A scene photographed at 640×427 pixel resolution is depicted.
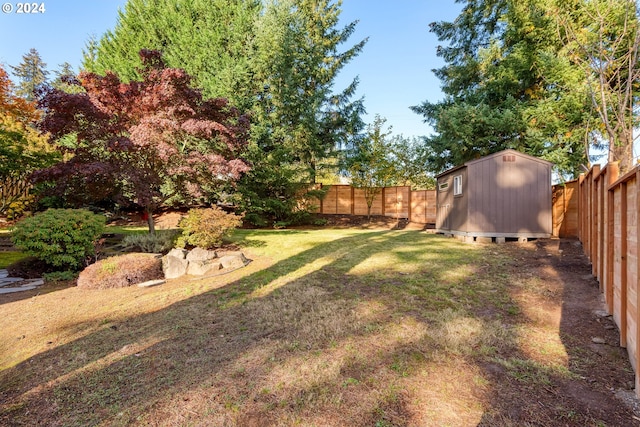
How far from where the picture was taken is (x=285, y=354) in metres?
2.49

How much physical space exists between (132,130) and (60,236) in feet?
7.94

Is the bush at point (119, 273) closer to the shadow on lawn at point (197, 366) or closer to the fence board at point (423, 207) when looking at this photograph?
the shadow on lawn at point (197, 366)

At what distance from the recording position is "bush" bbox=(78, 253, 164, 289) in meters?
4.82

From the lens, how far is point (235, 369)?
7.50 feet

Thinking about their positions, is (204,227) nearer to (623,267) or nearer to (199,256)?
(199,256)

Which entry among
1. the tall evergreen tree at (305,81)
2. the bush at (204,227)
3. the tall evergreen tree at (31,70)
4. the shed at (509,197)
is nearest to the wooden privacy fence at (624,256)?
the shed at (509,197)

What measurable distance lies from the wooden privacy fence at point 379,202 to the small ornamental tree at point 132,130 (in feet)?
31.5

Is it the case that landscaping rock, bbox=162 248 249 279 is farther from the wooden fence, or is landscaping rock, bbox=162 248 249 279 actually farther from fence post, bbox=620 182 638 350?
the wooden fence

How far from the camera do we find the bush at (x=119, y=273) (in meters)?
4.82

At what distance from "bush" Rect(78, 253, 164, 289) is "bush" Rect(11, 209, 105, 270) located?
0.80 m

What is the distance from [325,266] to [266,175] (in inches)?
321

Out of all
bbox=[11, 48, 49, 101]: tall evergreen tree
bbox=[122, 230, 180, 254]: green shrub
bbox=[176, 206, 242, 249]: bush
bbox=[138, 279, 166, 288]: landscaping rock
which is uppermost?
bbox=[11, 48, 49, 101]: tall evergreen tree
